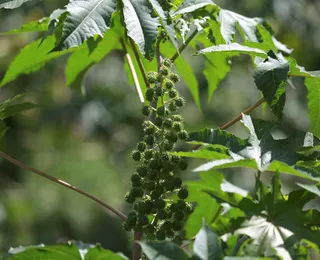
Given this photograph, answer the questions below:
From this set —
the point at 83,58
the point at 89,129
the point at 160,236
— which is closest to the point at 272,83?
the point at 160,236

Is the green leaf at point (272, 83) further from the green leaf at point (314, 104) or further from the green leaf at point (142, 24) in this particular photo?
the green leaf at point (142, 24)

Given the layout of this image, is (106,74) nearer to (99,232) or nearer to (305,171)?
(99,232)

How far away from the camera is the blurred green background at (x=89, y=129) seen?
205 inches

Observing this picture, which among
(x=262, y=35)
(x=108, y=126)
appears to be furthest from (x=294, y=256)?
(x=108, y=126)

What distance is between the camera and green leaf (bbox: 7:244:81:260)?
60.1 inches

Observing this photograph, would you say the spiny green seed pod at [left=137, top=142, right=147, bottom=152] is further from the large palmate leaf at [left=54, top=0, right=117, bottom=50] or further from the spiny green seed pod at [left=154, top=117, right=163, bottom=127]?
the large palmate leaf at [left=54, top=0, right=117, bottom=50]

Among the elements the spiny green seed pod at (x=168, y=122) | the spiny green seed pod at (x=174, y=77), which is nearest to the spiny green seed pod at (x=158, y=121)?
the spiny green seed pod at (x=168, y=122)

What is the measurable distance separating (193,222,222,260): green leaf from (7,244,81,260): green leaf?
39 centimetres

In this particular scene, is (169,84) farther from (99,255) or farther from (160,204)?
(99,255)

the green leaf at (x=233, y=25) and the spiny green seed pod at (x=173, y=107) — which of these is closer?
the spiny green seed pod at (x=173, y=107)

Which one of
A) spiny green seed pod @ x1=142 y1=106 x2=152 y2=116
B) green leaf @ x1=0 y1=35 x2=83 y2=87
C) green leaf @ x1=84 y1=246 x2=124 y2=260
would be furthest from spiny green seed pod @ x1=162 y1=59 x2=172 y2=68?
green leaf @ x1=0 y1=35 x2=83 y2=87

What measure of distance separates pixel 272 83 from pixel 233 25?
350 millimetres

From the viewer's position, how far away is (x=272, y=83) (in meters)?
1.62

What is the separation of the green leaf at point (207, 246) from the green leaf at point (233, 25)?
715 millimetres
